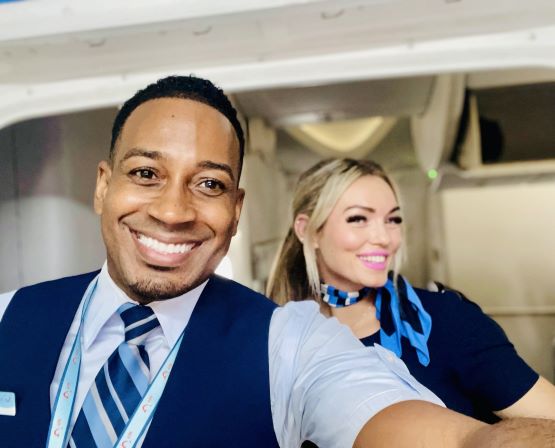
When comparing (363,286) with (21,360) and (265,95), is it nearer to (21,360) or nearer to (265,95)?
(21,360)

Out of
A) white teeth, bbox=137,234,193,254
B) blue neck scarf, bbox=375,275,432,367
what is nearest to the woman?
blue neck scarf, bbox=375,275,432,367

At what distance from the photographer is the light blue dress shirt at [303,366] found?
751 mm

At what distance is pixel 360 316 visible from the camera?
1438 millimetres

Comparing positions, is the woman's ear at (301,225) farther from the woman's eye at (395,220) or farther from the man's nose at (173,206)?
the man's nose at (173,206)

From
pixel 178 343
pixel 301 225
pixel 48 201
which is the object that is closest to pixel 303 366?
pixel 178 343

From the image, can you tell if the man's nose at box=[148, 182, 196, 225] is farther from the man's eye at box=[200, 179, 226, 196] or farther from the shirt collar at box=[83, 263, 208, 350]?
the shirt collar at box=[83, 263, 208, 350]

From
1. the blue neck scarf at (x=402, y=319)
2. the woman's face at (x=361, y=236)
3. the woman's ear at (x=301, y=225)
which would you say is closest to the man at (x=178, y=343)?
the blue neck scarf at (x=402, y=319)

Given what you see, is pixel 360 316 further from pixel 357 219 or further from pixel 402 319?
pixel 357 219

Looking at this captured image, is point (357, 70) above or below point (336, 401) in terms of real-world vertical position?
above

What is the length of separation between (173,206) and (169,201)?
0.04ft

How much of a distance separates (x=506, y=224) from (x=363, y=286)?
12.4ft

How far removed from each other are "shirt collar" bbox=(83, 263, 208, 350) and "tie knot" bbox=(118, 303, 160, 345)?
1 centimetres

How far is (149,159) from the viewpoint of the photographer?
0.82 meters

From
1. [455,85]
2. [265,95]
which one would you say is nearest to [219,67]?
[265,95]
